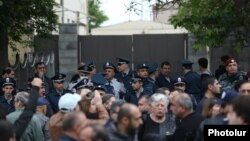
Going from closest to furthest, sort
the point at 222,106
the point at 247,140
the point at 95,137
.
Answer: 1. the point at 95,137
2. the point at 247,140
3. the point at 222,106

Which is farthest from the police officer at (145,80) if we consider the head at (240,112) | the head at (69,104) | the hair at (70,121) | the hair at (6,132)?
the head at (240,112)

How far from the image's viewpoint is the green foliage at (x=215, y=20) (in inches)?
618

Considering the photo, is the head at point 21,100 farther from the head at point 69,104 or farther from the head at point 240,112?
the head at point 240,112

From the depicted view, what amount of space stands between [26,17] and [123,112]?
1098 centimetres

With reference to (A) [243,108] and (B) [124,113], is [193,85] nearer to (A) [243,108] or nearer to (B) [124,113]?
(B) [124,113]

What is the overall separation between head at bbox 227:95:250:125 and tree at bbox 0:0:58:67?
10.1 metres

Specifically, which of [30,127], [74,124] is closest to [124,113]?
[74,124]

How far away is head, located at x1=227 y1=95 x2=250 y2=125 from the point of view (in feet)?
21.3

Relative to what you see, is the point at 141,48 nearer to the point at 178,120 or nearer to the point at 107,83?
the point at 107,83

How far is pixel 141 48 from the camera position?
21.0 metres

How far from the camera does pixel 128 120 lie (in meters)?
7.33

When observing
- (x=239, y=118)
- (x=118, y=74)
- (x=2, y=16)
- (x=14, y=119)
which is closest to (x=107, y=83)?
Result: (x=118, y=74)

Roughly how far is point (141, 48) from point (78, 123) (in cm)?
1398

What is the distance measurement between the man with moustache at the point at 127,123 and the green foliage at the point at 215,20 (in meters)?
8.40
